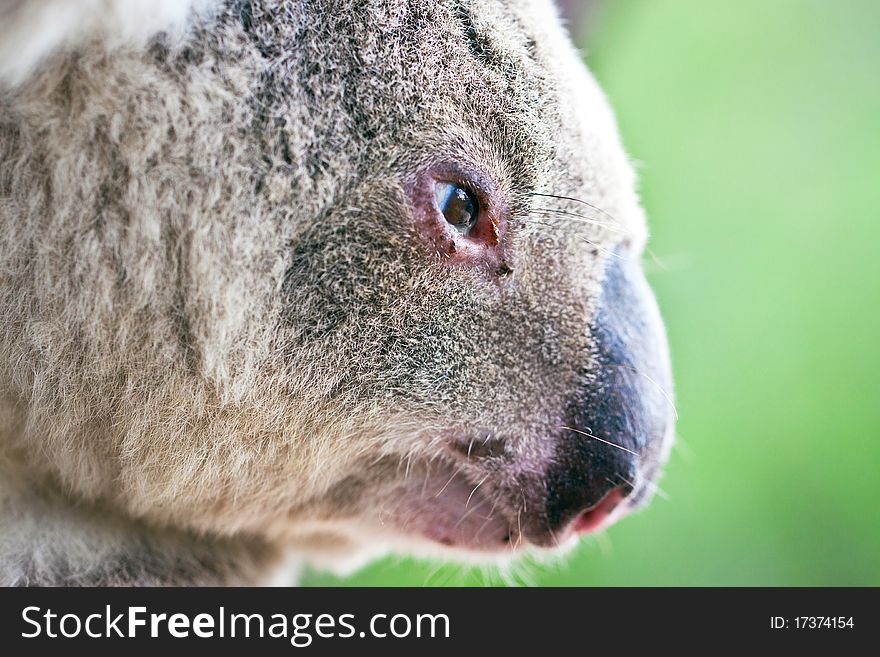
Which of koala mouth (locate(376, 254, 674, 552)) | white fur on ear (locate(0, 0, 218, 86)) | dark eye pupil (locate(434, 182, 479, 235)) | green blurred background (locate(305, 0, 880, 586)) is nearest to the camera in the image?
white fur on ear (locate(0, 0, 218, 86))

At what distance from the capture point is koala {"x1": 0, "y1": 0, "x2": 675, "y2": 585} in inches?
39.8

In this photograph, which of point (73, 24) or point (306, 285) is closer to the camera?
point (73, 24)

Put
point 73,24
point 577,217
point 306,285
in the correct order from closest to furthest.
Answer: point 73,24, point 306,285, point 577,217

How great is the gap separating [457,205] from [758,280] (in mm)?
2401

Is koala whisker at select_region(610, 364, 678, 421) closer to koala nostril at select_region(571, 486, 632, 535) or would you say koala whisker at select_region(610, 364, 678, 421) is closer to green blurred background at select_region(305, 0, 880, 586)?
koala nostril at select_region(571, 486, 632, 535)

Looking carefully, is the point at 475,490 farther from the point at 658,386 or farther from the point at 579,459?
the point at 658,386

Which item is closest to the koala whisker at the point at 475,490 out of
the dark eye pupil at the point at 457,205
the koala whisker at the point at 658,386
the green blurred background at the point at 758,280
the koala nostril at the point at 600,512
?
the koala nostril at the point at 600,512

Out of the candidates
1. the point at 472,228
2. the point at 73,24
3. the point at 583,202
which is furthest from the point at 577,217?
the point at 73,24

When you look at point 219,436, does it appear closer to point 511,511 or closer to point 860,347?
point 511,511

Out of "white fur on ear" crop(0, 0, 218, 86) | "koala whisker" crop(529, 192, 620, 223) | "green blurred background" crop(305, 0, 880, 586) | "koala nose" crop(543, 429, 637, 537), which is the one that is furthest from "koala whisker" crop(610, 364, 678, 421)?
"green blurred background" crop(305, 0, 880, 586)

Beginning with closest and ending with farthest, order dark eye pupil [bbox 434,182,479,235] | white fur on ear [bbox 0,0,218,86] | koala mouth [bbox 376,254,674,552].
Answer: white fur on ear [bbox 0,0,218,86] < dark eye pupil [bbox 434,182,479,235] < koala mouth [bbox 376,254,674,552]

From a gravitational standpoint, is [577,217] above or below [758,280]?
above

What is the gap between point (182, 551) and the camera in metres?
1.36

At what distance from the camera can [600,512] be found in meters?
1.32
